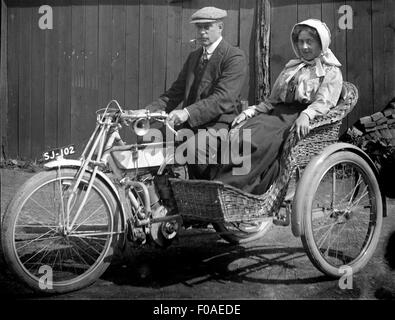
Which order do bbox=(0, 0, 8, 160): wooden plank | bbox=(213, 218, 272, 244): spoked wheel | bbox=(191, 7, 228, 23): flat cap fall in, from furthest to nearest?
bbox=(0, 0, 8, 160): wooden plank, bbox=(213, 218, 272, 244): spoked wheel, bbox=(191, 7, 228, 23): flat cap

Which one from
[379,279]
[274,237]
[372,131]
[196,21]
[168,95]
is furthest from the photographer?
[372,131]

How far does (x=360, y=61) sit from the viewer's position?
7.37 metres

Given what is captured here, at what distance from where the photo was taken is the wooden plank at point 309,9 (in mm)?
7391

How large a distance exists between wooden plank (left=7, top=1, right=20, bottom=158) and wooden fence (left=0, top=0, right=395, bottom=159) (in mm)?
13

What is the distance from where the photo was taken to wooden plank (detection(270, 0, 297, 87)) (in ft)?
24.4

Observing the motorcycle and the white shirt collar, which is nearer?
the motorcycle

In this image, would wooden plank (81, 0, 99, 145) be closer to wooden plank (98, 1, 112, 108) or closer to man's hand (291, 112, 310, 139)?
wooden plank (98, 1, 112, 108)

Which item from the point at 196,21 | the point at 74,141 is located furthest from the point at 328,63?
the point at 74,141

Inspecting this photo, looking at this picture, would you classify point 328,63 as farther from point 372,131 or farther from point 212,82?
point 372,131

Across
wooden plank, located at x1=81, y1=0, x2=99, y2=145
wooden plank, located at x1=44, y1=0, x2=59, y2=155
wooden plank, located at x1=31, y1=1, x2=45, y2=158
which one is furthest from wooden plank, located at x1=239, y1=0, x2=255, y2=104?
wooden plank, located at x1=31, y1=1, x2=45, y2=158

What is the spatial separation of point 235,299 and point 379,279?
105cm
